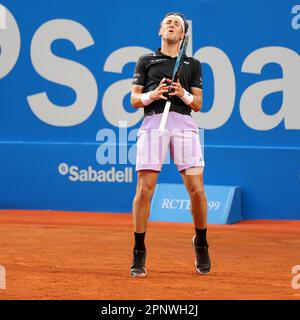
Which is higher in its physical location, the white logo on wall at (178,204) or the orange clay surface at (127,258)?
the white logo on wall at (178,204)

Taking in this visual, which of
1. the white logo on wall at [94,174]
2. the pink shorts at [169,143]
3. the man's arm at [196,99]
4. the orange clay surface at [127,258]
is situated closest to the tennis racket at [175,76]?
the pink shorts at [169,143]

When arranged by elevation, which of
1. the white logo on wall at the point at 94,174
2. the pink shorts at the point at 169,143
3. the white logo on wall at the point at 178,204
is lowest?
the pink shorts at the point at 169,143

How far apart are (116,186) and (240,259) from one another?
3.03 meters

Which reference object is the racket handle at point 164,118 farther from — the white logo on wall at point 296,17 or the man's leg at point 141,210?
the white logo on wall at point 296,17

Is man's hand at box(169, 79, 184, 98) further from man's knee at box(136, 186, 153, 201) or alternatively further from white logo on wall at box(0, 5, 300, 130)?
white logo on wall at box(0, 5, 300, 130)

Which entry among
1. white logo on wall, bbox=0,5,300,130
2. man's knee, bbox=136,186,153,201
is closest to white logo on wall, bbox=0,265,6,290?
man's knee, bbox=136,186,153,201

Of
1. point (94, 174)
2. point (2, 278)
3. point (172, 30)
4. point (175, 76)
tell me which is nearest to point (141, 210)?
point (175, 76)

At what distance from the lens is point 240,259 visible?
23.1 ft

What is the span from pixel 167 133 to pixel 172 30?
0.80 m

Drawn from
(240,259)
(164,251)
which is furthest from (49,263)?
(240,259)

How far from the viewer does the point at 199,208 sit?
6.14m

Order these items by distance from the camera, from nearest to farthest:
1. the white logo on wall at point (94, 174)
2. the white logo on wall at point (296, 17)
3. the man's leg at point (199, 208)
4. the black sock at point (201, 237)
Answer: the man's leg at point (199, 208)
the black sock at point (201, 237)
the white logo on wall at point (296, 17)
the white logo on wall at point (94, 174)

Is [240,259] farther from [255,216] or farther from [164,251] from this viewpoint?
[255,216]

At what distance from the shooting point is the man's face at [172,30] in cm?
612
